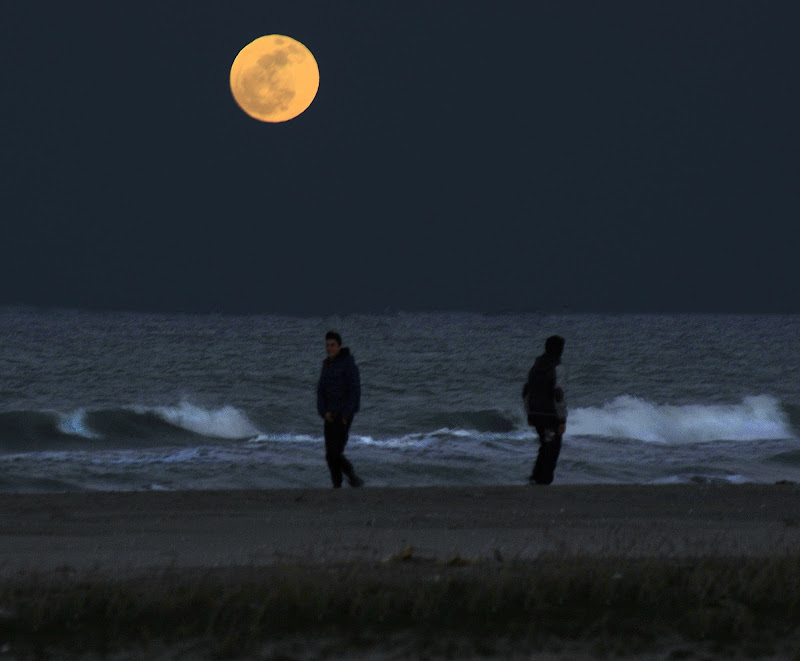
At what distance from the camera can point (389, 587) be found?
5652 mm

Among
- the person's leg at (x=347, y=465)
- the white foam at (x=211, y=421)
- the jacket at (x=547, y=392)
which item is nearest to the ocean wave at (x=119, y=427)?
the white foam at (x=211, y=421)

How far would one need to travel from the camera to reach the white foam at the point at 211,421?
2727cm

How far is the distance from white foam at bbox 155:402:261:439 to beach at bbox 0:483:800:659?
18.3 m

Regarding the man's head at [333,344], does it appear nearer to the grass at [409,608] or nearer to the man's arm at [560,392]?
the man's arm at [560,392]

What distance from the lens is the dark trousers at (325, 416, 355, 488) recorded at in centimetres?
1091

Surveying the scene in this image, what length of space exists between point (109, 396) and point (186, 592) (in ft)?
97.3

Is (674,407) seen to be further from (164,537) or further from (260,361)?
(164,537)

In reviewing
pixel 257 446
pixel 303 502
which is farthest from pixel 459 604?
pixel 257 446

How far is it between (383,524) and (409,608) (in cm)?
341

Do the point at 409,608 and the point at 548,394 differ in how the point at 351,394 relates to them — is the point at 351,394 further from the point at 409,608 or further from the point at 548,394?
the point at 409,608

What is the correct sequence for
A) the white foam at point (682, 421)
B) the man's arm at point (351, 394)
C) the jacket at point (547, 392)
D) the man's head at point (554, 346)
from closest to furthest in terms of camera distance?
the man's arm at point (351, 394) → the man's head at point (554, 346) → the jacket at point (547, 392) → the white foam at point (682, 421)

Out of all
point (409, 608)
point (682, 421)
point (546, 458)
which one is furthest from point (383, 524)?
point (682, 421)

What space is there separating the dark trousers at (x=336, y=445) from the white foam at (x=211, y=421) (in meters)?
15.3

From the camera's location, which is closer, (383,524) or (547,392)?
(383,524)
